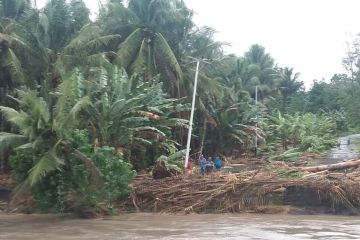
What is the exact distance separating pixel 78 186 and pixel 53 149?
1.40 m

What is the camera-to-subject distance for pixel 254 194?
16969mm

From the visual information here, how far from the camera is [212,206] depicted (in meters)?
17.0

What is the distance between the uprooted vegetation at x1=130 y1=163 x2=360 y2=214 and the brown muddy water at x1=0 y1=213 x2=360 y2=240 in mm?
723

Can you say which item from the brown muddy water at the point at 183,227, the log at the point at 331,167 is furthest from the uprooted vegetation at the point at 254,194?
the log at the point at 331,167

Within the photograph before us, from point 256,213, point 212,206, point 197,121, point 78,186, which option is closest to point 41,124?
point 78,186

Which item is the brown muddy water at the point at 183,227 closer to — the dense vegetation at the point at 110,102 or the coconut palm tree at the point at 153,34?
the dense vegetation at the point at 110,102

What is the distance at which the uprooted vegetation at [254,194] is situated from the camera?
1645cm

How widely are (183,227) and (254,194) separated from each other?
4.63 m

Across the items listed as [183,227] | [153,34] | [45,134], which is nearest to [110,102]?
[45,134]

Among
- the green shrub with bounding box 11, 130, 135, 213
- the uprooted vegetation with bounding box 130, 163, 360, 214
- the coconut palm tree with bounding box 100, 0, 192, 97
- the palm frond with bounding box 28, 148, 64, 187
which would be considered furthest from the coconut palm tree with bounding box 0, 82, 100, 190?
the coconut palm tree with bounding box 100, 0, 192, 97

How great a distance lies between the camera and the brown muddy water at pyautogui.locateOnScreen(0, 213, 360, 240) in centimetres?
1124

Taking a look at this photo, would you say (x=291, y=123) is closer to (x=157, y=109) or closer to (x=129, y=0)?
(x=129, y=0)

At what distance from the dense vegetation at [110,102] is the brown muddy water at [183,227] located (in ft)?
3.88

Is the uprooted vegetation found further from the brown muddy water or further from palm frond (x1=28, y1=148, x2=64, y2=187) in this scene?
palm frond (x1=28, y1=148, x2=64, y2=187)
